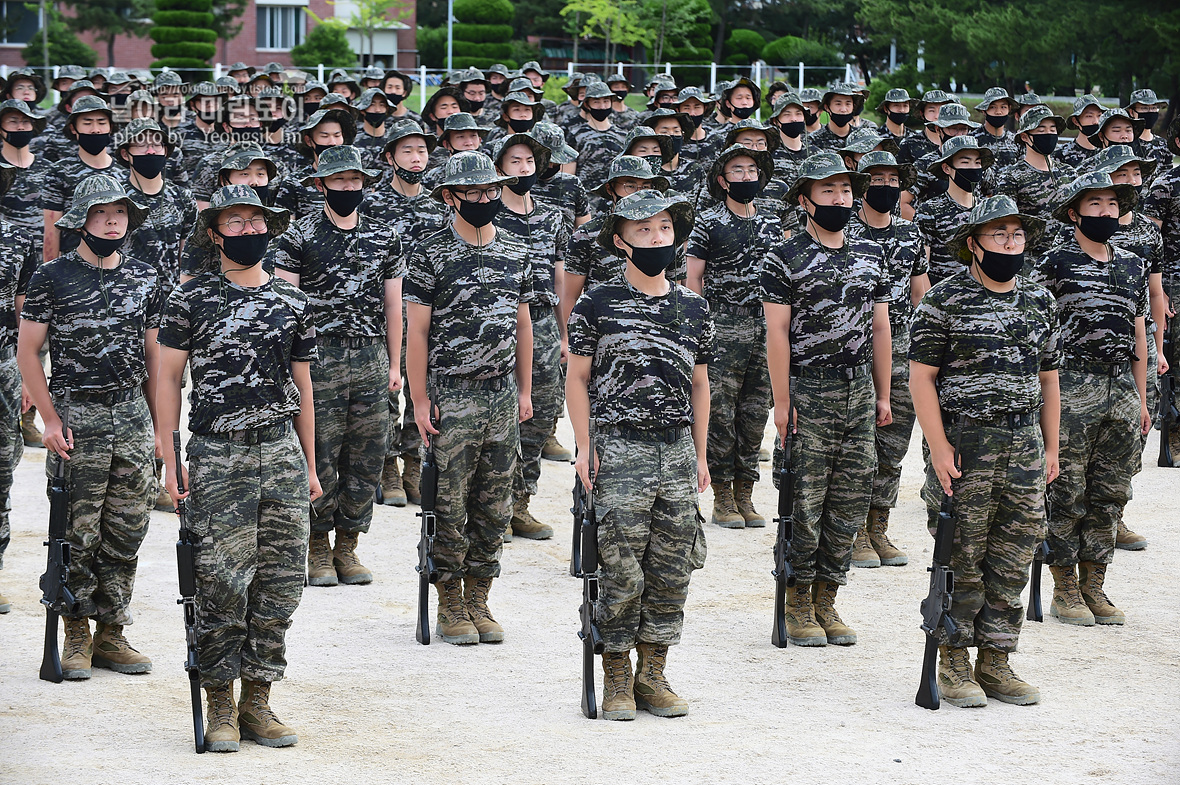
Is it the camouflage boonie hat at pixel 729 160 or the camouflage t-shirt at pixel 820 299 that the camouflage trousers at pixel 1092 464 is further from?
the camouflage boonie hat at pixel 729 160

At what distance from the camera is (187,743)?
6359 millimetres

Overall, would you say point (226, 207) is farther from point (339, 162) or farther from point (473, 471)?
point (339, 162)

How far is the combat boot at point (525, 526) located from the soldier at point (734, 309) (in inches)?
49.4

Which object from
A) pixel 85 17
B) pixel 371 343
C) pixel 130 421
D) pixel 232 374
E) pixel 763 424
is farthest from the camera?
pixel 85 17

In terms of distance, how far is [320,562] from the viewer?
899cm

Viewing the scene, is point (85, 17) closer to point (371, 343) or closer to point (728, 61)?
point (728, 61)

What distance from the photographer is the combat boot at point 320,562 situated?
8.94 m

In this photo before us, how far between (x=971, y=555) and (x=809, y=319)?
1559 mm

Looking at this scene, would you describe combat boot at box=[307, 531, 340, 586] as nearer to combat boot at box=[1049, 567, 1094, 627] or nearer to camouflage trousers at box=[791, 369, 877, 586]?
camouflage trousers at box=[791, 369, 877, 586]

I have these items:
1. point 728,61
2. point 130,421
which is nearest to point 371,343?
point 130,421

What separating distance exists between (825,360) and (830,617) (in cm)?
144

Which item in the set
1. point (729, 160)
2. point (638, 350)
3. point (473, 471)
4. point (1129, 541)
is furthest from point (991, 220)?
point (1129, 541)

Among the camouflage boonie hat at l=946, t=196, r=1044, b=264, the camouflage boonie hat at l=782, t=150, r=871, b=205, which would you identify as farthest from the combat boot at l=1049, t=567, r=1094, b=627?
the camouflage boonie hat at l=782, t=150, r=871, b=205

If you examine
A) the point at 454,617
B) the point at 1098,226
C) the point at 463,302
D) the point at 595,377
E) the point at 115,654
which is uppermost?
the point at 1098,226
